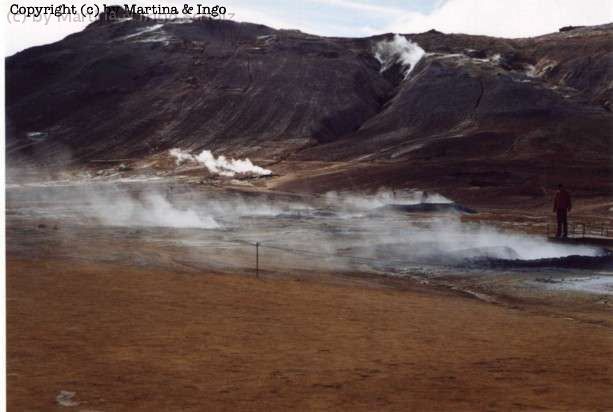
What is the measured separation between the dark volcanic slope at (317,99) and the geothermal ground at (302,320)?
36952 millimetres

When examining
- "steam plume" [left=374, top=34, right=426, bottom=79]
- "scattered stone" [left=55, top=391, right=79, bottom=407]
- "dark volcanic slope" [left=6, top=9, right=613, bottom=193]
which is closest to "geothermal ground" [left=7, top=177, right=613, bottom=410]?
"scattered stone" [left=55, top=391, right=79, bottom=407]

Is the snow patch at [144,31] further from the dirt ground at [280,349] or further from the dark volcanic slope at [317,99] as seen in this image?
the dirt ground at [280,349]

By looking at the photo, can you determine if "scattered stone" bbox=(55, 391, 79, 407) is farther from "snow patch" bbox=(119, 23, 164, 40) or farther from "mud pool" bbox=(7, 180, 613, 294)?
"snow patch" bbox=(119, 23, 164, 40)

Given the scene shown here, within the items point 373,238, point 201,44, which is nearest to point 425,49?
point 201,44

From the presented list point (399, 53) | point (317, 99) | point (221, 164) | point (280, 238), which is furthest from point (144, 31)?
point (280, 238)

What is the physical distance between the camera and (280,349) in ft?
39.5

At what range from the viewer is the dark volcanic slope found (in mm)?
74938

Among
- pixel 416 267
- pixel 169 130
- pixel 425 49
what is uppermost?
pixel 425 49

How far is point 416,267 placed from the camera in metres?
24.1

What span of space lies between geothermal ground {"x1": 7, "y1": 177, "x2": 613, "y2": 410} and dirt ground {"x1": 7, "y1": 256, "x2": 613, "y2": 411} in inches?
1.6

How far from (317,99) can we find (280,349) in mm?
83851

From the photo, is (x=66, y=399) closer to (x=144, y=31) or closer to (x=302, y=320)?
(x=302, y=320)

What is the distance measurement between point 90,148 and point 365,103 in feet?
100

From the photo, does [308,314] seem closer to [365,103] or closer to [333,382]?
[333,382]
